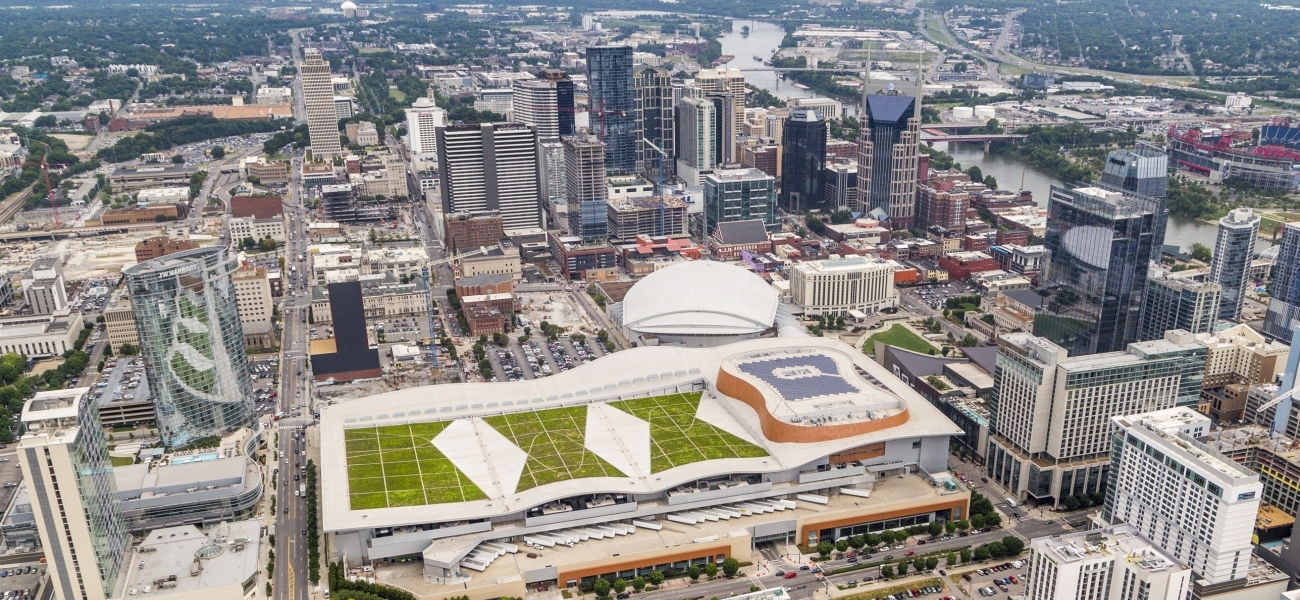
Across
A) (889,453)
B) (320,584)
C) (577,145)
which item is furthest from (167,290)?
(577,145)

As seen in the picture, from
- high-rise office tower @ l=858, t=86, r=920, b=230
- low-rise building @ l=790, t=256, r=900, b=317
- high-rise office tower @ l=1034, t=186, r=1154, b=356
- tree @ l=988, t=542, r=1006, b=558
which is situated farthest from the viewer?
high-rise office tower @ l=858, t=86, r=920, b=230

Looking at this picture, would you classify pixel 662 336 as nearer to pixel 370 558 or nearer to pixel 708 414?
pixel 708 414

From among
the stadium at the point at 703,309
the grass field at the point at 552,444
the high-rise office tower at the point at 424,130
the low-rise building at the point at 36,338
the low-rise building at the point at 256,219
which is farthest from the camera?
the high-rise office tower at the point at 424,130

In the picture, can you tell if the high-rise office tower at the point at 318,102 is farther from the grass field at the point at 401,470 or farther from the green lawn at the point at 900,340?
the grass field at the point at 401,470

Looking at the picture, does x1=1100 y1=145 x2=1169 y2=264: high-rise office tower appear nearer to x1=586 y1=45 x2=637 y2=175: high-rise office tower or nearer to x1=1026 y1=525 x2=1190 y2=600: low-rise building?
x1=1026 y1=525 x2=1190 y2=600: low-rise building

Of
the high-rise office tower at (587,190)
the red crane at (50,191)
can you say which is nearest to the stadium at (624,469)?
the high-rise office tower at (587,190)

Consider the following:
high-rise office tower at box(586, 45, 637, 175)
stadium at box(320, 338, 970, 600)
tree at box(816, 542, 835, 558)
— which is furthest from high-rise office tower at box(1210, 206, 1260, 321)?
high-rise office tower at box(586, 45, 637, 175)

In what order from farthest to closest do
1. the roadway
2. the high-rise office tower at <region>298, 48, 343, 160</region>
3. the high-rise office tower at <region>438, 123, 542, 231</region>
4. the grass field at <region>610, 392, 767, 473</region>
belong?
the high-rise office tower at <region>298, 48, 343, 160</region>
the high-rise office tower at <region>438, 123, 542, 231</region>
the grass field at <region>610, 392, 767, 473</region>
the roadway
